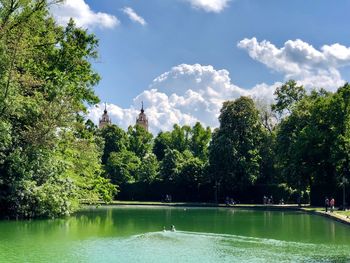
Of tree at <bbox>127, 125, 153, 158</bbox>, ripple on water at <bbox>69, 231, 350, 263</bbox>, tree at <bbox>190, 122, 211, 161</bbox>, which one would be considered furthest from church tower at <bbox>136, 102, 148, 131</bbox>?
ripple on water at <bbox>69, 231, 350, 263</bbox>

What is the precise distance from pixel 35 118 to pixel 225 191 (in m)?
36.0

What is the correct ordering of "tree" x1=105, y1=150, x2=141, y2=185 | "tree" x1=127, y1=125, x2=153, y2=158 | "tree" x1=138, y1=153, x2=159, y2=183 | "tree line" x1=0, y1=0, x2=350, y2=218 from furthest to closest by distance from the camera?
1. "tree" x1=127, y1=125, x2=153, y2=158
2. "tree" x1=105, y1=150, x2=141, y2=185
3. "tree" x1=138, y1=153, x2=159, y2=183
4. "tree line" x1=0, y1=0, x2=350, y2=218

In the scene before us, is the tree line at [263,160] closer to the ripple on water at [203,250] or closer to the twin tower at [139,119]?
the ripple on water at [203,250]

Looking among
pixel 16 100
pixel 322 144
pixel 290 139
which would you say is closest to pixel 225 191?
pixel 290 139

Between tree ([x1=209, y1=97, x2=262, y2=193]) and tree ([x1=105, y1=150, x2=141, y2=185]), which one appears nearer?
tree ([x1=209, y1=97, x2=262, y2=193])

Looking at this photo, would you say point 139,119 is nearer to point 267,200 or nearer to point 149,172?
point 149,172

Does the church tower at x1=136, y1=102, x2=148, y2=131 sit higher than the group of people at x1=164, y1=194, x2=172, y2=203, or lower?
higher

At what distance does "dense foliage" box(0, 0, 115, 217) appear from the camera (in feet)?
81.4

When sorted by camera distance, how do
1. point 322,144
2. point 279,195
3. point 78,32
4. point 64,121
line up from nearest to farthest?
point 64,121
point 78,32
point 322,144
point 279,195

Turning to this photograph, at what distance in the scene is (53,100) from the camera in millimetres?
28281

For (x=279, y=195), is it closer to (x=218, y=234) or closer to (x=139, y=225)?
(x=139, y=225)

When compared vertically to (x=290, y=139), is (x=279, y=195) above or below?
below

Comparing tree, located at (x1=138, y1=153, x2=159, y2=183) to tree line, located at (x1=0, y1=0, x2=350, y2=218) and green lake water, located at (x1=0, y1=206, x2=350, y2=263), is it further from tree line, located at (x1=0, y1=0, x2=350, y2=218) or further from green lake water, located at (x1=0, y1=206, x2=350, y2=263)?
green lake water, located at (x1=0, y1=206, x2=350, y2=263)

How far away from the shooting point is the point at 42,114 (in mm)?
27328
